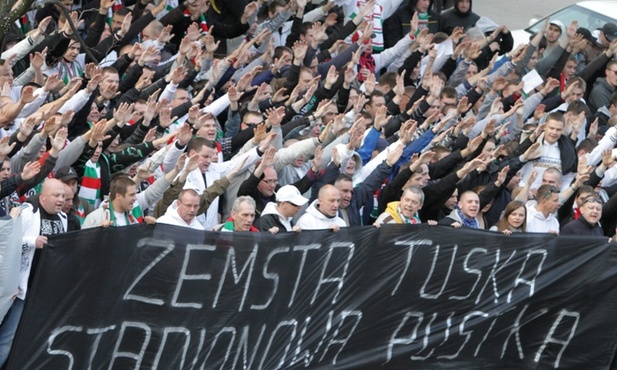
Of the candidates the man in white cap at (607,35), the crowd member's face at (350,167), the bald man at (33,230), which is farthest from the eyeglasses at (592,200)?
the man in white cap at (607,35)

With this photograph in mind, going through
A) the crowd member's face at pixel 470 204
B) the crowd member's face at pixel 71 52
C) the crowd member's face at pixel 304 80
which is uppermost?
the crowd member's face at pixel 71 52

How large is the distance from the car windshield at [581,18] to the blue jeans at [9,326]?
1216 cm

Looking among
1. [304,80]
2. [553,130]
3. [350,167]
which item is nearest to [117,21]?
[304,80]

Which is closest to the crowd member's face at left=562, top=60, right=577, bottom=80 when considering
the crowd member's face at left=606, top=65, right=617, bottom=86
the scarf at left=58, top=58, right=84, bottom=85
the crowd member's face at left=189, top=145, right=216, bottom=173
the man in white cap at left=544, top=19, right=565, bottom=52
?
the man in white cap at left=544, top=19, right=565, bottom=52

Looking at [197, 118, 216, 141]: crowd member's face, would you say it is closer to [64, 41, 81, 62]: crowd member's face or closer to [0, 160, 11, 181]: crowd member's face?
[64, 41, 81, 62]: crowd member's face

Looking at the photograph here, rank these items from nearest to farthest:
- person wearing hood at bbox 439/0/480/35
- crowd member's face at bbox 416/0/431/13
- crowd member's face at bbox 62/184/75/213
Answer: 1. crowd member's face at bbox 62/184/75/213
2. crowd member's face at bbox 416/0/431/13
3. person wearing hood at bbox 439/0/480/35

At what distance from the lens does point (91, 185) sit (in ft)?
44.1

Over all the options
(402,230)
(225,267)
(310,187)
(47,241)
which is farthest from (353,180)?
(47,241)

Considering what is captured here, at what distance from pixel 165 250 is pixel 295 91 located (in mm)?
5082

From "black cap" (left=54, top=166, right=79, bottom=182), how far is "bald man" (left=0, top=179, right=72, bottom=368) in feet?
2.29

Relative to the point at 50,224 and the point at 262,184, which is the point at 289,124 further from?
the point at 50,224

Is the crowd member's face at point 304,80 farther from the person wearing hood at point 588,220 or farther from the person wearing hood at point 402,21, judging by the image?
the person wearing hood at point 402,21

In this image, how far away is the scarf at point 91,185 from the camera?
Result: 1342 cm

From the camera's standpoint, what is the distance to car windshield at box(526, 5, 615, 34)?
70.5 feet
